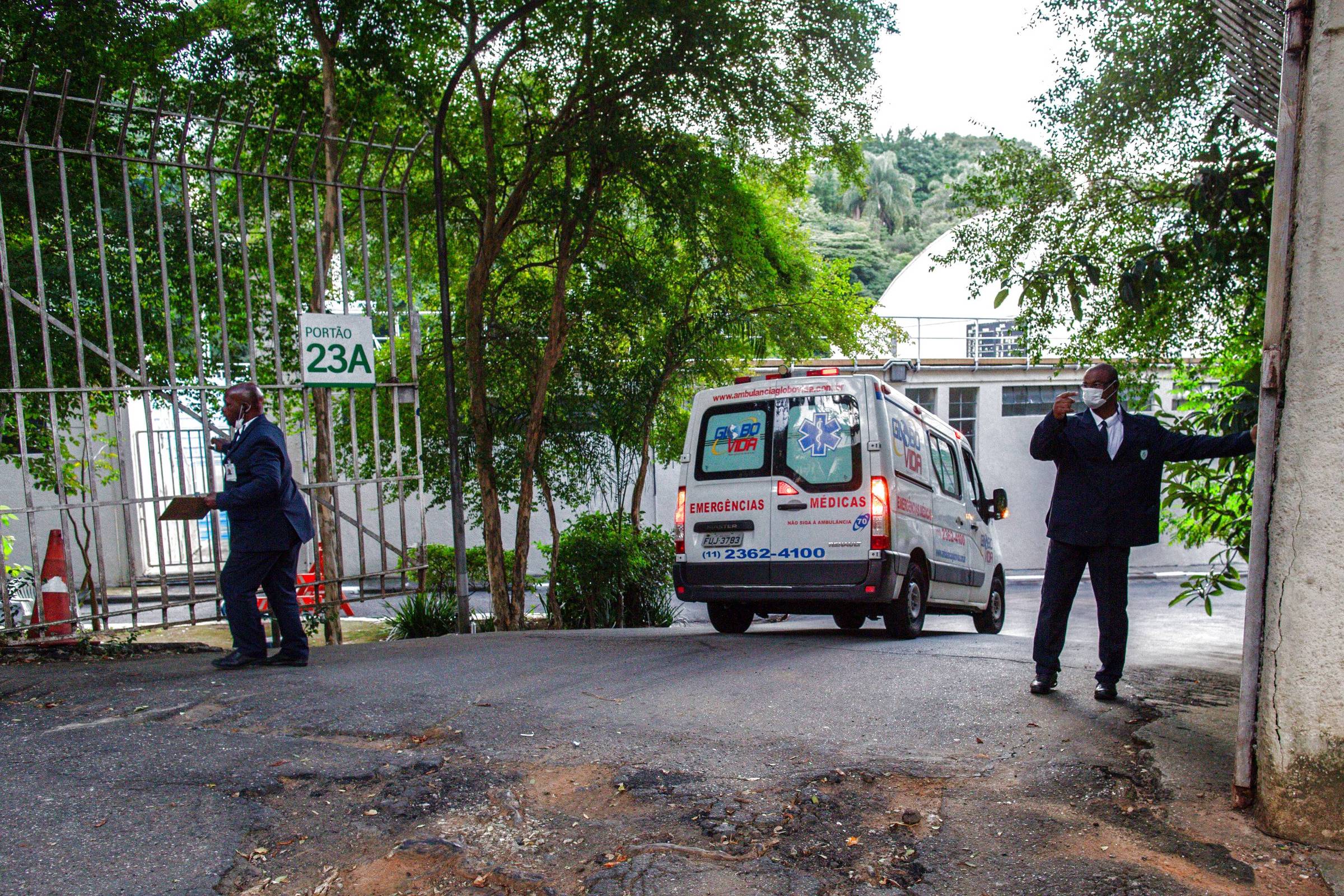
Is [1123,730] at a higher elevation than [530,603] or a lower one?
higher

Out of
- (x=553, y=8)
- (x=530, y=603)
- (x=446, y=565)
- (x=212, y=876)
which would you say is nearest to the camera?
(x=212, y=876)

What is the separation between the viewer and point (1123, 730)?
4.70 metres

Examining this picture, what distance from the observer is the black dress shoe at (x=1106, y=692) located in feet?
17.5

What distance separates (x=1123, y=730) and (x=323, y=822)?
11.5 ft

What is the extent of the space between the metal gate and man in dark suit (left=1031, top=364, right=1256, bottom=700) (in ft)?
15.8

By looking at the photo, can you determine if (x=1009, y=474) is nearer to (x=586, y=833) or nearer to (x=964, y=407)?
(x=964, y=407)

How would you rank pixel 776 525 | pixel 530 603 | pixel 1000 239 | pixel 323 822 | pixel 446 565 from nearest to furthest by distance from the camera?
pixel 323 822 < pixel 776 525 < pixel 1000 239 < pixel 446 565 < pixel 530 603

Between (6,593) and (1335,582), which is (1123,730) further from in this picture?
(6,593)

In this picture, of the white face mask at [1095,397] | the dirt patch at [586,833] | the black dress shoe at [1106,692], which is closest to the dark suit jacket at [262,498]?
the dirt patch at [586,833]

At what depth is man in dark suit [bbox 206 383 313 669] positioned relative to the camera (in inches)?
244

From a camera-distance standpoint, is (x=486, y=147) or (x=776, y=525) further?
(x=486, y=147)

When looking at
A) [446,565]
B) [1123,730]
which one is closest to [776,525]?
[1123,730]

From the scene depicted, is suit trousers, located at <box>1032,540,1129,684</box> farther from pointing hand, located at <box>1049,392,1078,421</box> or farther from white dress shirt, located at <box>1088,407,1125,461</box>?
pointing hand, located at <box>1049,392,1078,421</box>

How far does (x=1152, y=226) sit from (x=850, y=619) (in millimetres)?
5467
